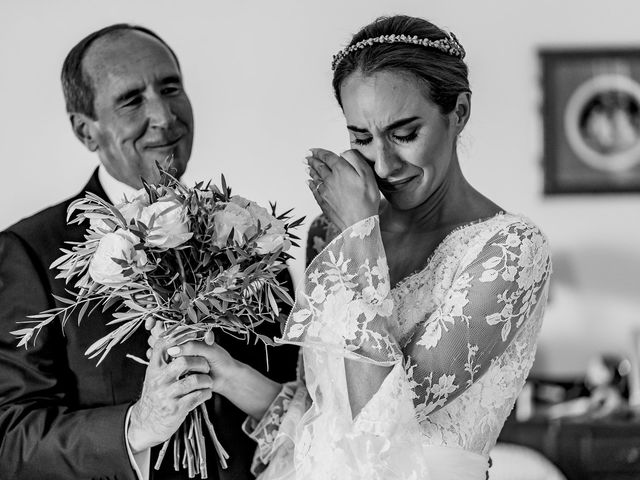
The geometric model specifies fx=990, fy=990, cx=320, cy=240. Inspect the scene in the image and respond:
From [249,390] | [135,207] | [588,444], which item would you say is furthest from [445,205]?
[588,444]

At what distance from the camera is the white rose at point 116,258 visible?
205 cm

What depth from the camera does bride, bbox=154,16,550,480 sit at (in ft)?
6.92

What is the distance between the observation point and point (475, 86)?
17.7ft

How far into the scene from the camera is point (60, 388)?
2.42m

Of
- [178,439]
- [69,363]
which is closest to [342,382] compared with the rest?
[178,439]

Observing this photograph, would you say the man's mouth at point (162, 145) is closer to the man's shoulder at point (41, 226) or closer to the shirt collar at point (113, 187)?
the shirt collar at point (113, 187)

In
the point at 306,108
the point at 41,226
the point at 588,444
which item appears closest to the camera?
the point at 41,226

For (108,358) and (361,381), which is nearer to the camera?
(361,381)

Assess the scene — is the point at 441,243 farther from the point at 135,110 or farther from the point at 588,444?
the point at 588,444

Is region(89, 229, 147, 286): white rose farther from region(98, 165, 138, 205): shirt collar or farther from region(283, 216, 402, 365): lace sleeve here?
region(98, 165, 138, 205): shirt collar

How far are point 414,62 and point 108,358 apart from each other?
1.02 m

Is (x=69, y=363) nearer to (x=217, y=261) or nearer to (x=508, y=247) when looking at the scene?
(x=217, y=261)

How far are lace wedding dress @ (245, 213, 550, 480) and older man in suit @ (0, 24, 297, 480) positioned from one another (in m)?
0.29

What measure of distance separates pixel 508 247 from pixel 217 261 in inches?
25.4
